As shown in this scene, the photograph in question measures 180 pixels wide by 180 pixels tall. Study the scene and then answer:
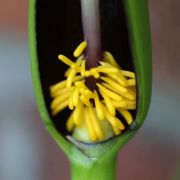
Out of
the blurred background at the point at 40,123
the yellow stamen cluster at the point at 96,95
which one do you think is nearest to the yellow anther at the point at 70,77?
the yellow stamen cluster at the point at 96,95

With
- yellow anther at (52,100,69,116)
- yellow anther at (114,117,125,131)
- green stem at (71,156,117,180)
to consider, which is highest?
yellow anther at (52,100,69,116)

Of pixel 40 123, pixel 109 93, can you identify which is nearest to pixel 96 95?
pixel 109 93

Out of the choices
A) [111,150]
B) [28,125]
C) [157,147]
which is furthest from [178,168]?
[111,150]

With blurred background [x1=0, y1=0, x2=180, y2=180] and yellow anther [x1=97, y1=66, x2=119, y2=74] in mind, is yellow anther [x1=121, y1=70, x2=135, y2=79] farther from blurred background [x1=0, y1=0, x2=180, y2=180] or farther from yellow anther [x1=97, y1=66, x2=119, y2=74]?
blurred background [x1=0, y1=0, x2=180, y2=180]

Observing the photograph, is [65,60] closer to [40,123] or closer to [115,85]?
[115,85]

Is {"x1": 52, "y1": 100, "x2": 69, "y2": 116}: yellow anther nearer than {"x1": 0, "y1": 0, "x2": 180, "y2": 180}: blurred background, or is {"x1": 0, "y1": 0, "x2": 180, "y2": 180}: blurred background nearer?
{"x1": 52, "y1": 100, "x2": 69, "y2": 116}: yellow anther

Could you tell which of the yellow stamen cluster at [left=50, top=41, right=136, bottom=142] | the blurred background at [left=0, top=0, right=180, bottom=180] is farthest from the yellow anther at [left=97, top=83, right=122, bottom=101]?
the blurred background at [left=0, top=0, right=180, bottom=180]

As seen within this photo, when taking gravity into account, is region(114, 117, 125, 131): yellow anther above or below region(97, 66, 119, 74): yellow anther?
below
